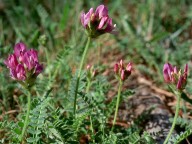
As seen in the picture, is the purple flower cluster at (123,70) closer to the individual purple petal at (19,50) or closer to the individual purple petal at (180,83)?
the individual purple petal at (180,83)

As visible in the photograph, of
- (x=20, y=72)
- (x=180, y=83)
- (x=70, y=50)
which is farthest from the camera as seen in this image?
(x=70, y=50)

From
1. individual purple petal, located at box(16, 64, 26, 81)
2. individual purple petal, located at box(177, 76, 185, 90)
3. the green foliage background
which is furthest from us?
the green foliage background

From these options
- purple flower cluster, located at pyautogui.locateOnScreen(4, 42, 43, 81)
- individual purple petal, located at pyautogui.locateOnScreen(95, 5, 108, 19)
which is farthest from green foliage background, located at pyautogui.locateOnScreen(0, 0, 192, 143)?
individual purple petal, located at pyautogui.locateOnScreen(95, 5, 108, 19)

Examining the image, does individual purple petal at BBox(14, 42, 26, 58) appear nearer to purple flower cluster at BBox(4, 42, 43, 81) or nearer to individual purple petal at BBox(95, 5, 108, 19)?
purple flower cluster at BBox(4, 42, 43, 81)

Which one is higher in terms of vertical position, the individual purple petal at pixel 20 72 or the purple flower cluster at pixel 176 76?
the individual purple petal at pixel 20 72

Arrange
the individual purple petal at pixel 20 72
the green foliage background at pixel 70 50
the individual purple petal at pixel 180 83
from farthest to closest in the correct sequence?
the green foliage background at pixel 70 50, the individual purple petal at pixel 180 83, the individual purple petal at pixel 20 72

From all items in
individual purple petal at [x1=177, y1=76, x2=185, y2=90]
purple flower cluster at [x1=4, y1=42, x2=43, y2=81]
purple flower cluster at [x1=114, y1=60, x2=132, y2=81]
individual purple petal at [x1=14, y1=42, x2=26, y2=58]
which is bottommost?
individual purple petal at [x1=177, y1=76, x2=185, y2=90]

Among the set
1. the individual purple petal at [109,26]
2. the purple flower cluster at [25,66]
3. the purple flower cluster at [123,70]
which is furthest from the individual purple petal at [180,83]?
the purple flower cluster at [25,66]

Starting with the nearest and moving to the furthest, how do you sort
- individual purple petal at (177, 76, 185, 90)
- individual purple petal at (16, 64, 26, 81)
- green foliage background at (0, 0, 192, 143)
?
individual purple petal at (16, 64, 26, 81) < individual purple petal at (177, 76, 185, 90) < green foliage background at (0, 0, 192, 143)

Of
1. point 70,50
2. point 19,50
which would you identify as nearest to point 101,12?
point 19,50

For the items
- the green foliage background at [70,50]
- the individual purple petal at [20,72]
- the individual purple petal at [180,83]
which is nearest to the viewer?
the individual purple petal at [20,72]

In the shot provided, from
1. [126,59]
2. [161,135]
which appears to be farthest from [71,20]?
[161,135]

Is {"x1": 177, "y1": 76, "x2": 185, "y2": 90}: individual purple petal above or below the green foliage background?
below

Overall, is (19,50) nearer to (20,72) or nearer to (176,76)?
(20,72)
